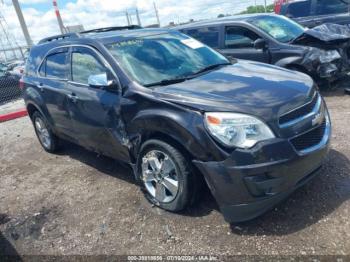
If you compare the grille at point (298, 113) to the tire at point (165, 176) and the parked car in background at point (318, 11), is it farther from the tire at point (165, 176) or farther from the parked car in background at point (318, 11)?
the parked car in background at point (318, 11)

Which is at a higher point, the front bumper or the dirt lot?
the front bumper

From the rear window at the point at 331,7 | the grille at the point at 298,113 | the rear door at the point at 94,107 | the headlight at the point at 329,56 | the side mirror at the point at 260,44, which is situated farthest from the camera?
the rear window at the point at 331,7

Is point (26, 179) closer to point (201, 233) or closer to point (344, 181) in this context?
point (201, 233)

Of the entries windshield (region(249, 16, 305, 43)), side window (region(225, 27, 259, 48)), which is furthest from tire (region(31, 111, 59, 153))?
windshield (region(249, 16, 305, 43))

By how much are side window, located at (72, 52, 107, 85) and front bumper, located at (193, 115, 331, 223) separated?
1755mm

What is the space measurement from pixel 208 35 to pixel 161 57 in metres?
4.23

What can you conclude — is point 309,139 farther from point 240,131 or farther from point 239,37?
point 239,37

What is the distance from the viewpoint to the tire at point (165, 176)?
3234 mm

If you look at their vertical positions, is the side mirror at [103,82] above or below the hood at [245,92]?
above

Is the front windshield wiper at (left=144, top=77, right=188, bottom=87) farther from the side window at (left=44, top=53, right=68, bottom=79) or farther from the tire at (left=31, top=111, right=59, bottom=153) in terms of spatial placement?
the tire at (left=31, top=111, right=59, bottom=153)

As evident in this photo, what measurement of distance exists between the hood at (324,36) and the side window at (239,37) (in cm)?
87

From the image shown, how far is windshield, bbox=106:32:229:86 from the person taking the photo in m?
3.71

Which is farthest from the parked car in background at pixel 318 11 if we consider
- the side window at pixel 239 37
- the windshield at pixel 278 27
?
the side window at pixel 239 37

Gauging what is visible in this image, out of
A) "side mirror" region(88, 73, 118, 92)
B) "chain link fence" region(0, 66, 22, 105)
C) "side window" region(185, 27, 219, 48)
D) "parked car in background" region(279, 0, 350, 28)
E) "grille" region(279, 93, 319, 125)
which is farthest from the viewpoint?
"chain link fence" region(0, 66, 22, 105)
